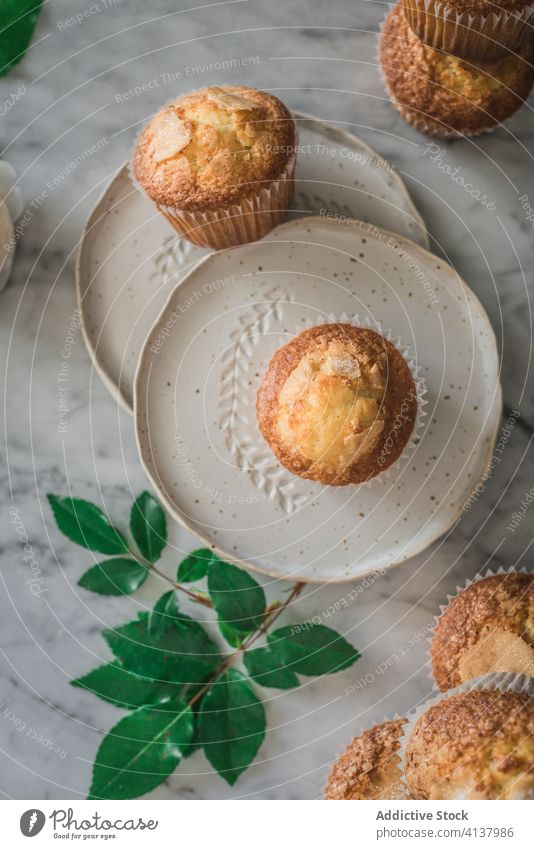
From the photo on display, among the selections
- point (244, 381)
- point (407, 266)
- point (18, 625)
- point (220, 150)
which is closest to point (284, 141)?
point (220, 150)

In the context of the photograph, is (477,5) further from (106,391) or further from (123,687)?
(123,687)

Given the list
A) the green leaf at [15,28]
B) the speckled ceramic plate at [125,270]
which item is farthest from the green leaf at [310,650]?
the green leaf at [15,28]

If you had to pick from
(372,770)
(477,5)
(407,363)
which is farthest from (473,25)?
(372,770)

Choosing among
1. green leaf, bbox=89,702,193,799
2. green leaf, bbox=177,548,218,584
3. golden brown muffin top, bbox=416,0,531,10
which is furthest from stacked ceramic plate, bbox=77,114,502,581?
green leaf, bbox=89,702,193,799

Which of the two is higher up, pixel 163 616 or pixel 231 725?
pixel 163 616
